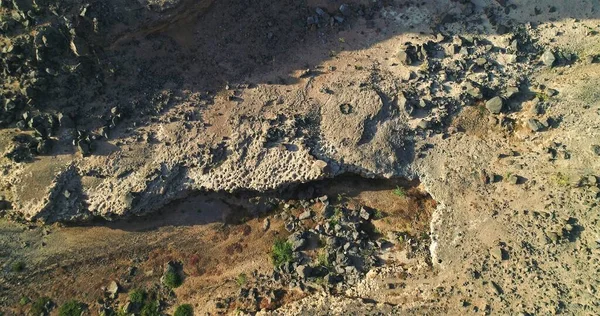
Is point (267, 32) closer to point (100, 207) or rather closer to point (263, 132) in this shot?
point (263, 132)

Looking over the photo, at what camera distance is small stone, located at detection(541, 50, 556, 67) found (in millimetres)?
24047

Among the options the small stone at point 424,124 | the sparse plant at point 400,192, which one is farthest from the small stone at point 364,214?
the small stone at point 424,124

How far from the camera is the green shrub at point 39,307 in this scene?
23656mm

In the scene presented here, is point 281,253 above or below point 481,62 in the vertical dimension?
below

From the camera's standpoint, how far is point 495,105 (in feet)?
78.7

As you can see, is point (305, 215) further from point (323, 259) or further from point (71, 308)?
point (71, 308)

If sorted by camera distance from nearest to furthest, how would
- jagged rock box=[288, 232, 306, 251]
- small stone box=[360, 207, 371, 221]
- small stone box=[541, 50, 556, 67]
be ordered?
small stone box=[541, 50, 556, 67], jagged rock box=[288, 232, 306, 251], small stone box=[360, 207, 371, 221]

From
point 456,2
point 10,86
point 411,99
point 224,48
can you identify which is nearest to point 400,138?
point 411,99

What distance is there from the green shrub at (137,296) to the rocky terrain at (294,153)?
0.12 m

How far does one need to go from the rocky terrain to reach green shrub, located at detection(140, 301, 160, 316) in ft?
0.23

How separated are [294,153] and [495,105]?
11.2 meters

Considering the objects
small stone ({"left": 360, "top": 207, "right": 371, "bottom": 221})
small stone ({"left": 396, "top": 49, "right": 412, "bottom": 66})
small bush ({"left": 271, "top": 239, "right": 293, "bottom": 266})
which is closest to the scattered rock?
small stone ({"left": 360, "top": 207, "right": 371, "bottom": 221})

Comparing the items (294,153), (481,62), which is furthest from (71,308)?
(481,62)

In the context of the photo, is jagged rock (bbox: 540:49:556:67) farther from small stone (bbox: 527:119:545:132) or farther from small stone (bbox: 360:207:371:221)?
small stone (bbox: 360:207:371:221)
